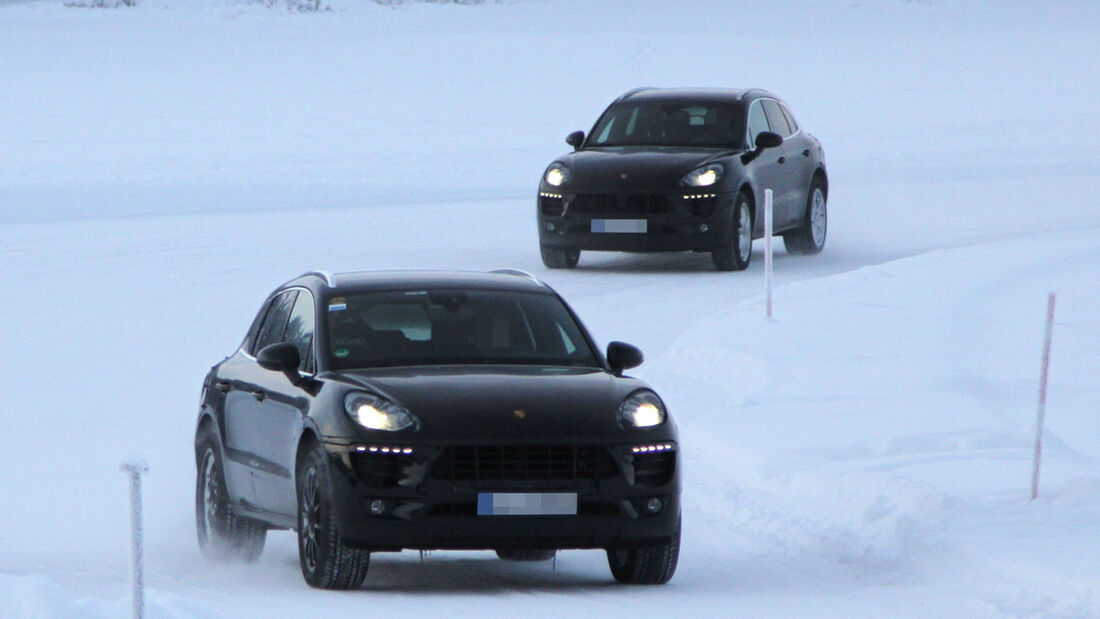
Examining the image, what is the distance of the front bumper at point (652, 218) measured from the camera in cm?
1952

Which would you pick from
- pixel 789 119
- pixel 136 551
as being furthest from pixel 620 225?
pixel 136 551

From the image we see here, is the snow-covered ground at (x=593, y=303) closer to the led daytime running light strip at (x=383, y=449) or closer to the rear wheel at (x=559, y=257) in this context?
the rear wheel at (x=559, y=257)

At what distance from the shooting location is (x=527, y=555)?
8875mm

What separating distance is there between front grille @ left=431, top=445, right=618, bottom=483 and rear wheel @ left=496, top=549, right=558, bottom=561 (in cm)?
88

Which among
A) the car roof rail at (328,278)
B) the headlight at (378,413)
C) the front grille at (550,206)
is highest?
the car roof rail at (328,278)

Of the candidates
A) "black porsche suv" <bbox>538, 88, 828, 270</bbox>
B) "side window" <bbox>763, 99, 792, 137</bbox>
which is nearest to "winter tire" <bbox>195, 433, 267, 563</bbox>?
"black porsche suv" <bbox>538, 88, 828, 270</bbox>

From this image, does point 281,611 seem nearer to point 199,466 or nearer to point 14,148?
point 199,466

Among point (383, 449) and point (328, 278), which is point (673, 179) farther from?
point (383, 449)

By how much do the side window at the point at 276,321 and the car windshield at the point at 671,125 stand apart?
36.3 ft

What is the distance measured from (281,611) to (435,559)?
1.91 m

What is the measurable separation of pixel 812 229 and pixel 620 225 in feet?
11.9

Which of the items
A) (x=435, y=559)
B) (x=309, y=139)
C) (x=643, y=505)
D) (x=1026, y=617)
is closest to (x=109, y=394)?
(x=435, y=559)

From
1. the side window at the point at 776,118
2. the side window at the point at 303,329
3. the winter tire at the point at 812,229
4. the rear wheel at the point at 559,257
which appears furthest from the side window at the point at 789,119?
the side window at the point at 303,329

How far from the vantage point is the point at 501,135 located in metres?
42.8
